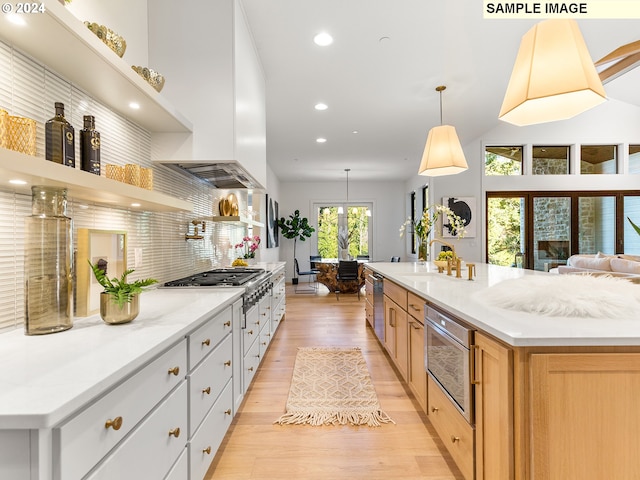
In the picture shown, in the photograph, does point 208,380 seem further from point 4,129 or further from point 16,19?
point 16,19

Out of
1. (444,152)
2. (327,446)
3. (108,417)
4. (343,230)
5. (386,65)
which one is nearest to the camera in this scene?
(108,417)

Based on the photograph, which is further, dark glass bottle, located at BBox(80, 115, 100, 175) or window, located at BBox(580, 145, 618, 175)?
window, located at BBox(580, 145, 618, 175)

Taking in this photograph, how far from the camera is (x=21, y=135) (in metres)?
1.06

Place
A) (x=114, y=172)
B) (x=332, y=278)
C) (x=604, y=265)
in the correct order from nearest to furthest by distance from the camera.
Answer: (x=114, y=172)
(x=604, y=265)
(x=332, y=278)

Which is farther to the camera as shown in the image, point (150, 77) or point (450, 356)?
point (150, 77)

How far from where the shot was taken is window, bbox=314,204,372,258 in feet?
32.4

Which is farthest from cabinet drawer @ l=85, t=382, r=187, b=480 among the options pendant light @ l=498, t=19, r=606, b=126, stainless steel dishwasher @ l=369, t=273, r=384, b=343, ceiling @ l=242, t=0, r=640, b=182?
ceiling @ l=242, t=0, r=640, b=182

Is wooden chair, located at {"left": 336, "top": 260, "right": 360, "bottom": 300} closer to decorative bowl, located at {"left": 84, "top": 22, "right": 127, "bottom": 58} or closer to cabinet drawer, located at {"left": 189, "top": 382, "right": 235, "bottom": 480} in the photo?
cabinet drawer, located at {"left": 189, "top": 382, "right": 235, "bottom": 480}

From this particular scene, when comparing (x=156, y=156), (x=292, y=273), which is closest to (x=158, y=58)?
(x=156, y=156)

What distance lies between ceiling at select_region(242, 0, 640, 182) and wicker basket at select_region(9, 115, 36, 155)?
2.07 m

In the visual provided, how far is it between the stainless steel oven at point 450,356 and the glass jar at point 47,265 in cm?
158

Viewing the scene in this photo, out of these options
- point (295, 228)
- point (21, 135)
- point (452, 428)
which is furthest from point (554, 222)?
point (21, 135)

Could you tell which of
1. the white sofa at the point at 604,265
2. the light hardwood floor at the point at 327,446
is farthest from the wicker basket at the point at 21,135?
the white sofa at the point at 604,265

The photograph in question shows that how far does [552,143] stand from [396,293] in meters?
5.94
